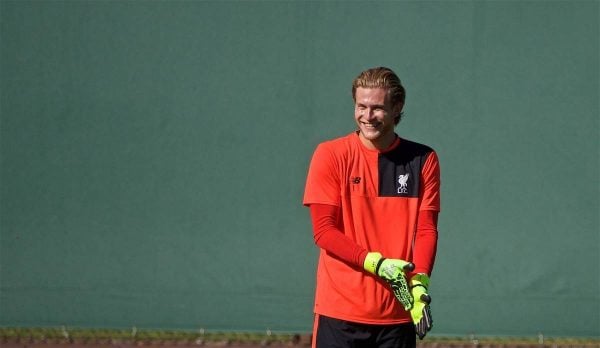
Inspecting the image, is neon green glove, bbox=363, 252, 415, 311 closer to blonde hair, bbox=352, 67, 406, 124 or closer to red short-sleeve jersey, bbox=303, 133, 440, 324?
red short-sleeve jersey, bbox=303, 133, 440, 324

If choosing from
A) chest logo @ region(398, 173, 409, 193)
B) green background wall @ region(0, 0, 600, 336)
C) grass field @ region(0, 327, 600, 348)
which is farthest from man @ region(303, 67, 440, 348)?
grass field @ region(0, 327, 600, 348)

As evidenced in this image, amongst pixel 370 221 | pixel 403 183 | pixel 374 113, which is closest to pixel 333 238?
pixel 370 221

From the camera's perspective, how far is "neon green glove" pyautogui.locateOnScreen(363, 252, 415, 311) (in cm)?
334

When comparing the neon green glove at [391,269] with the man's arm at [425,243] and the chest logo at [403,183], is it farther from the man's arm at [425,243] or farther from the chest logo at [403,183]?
the chest logo at [403,183]

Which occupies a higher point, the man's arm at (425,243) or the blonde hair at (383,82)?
the blonde hair at (383,82)

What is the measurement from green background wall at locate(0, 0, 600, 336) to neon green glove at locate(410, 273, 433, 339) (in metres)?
2.80

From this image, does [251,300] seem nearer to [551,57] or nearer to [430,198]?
[551,57]

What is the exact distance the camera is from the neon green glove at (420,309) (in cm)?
340

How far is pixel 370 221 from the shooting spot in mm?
3520

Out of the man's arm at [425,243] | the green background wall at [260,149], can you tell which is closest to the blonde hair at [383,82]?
the man's arm at [425,243]

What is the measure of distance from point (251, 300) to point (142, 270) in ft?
2.06

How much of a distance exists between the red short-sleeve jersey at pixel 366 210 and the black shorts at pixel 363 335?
26mm

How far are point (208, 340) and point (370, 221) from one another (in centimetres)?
303

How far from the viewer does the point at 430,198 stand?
11.9 feet
